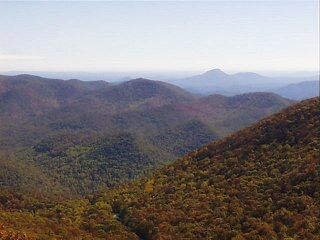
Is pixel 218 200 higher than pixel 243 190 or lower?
lower

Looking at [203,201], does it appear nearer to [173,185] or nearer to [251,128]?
[173,185]

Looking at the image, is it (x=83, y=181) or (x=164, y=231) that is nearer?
(x=164, y=231)

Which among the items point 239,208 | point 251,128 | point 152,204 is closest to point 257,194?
point 239,208

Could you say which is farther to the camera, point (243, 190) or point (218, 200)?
point (243, 190)
